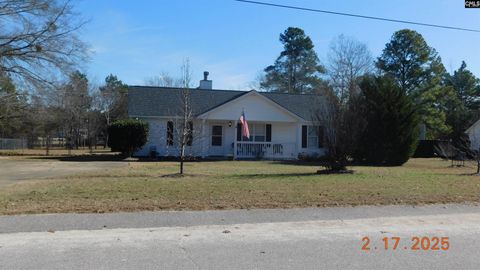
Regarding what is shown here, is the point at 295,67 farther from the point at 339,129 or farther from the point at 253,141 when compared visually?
the point at 339,129

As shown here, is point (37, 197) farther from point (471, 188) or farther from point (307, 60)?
point (307, 60)

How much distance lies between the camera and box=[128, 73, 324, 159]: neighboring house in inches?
1159

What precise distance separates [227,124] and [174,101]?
3889 mm

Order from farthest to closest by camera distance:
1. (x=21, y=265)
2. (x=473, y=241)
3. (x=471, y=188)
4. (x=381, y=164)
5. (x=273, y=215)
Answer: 1. (x=381, y=164)
2. (x=471, y=188)
3. (x=273, y=215)
4. (x=473, y=241)
5. (x=21, y=265)

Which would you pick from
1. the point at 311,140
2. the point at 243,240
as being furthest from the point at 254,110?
the point at 243,240

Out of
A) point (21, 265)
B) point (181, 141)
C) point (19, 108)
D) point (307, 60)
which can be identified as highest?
point (307, 60)

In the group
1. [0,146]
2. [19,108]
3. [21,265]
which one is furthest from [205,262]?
[0,146]

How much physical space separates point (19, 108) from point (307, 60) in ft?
131

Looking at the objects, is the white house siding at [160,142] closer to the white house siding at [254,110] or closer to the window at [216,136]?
the window at [216,136]

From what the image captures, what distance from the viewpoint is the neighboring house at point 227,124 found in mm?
29441

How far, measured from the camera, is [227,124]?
3077cm

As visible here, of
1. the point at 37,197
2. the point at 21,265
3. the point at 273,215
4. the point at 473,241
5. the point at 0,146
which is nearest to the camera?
the point at 21,265

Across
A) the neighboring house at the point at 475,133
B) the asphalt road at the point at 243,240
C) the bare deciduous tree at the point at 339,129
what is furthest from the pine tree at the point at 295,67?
the asphalt road at the point at 243,240

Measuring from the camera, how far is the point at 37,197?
10695mm
